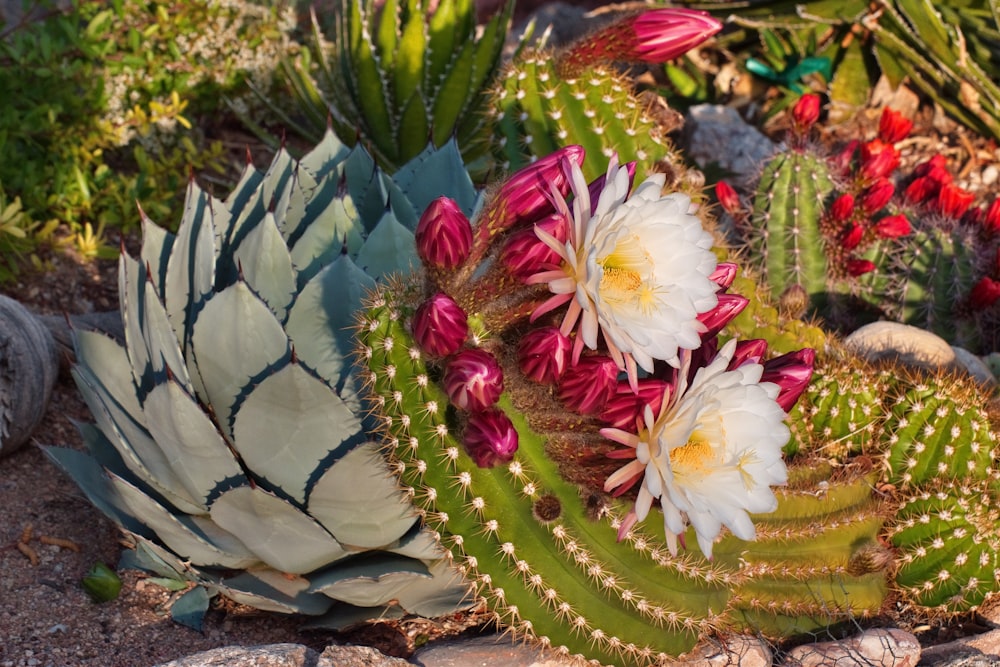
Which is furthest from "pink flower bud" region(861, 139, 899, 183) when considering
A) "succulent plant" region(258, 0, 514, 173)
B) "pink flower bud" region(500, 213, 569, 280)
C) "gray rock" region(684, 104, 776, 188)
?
"pink flower bud" region(500, 213, 569, 280)

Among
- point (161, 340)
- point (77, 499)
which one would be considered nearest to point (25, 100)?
point (77, 499)

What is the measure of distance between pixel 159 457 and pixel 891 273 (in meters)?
2.57

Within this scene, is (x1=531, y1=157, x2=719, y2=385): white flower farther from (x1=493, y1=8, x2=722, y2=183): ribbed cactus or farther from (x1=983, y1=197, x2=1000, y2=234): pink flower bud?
(x1=983, y1=197, x2=1000, y2=234): pink flower bud

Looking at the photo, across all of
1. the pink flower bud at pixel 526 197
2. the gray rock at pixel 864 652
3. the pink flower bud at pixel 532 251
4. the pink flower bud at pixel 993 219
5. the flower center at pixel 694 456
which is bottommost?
the gray rock at pixel 864 652

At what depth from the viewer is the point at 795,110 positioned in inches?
143

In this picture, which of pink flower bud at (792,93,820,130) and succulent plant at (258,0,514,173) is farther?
succulent plant at (258,0,514,173)

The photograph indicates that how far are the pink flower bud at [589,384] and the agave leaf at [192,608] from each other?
1031mm

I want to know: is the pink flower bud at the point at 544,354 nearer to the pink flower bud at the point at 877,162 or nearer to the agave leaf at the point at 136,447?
the agave leaf at the point at 136,447

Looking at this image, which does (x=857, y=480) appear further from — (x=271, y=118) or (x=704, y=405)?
(x=271, y=118)

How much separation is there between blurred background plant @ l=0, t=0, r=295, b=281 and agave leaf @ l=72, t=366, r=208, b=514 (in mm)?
961

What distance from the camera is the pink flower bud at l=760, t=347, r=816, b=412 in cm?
210

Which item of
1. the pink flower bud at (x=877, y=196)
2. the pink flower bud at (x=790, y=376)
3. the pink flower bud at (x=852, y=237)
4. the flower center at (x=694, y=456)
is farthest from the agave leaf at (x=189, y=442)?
the pink flower bud at (x=877, y=196)

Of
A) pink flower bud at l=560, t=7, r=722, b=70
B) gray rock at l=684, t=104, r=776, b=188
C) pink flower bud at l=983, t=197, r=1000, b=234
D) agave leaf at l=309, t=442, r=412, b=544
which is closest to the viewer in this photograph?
agave leaf at l=309, t=442, r=412, b=544

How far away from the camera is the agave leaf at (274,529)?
6.71 ft
